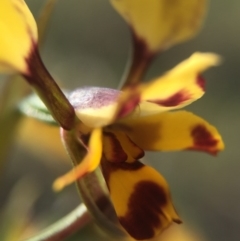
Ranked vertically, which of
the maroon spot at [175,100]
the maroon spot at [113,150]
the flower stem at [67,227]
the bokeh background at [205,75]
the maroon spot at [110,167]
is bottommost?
the bokeh background at [205,75]

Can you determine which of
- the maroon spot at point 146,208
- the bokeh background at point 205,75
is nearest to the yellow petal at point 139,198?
the maroon spot at point 146,208

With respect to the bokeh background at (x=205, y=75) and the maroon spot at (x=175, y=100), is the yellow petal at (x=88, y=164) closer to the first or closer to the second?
the maroon spot at (x=175, y=100)

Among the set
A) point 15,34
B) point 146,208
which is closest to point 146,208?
point 146,208

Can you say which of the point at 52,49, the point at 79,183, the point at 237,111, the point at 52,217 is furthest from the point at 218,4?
the point at 79,183

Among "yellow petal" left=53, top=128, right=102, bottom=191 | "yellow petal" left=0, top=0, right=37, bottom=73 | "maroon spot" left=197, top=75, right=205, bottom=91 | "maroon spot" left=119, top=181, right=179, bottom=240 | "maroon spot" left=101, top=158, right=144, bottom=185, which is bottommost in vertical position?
"maroon spot" left=119, top=181, right=179, bottom=240

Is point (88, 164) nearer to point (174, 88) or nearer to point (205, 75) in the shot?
point (174, 88)

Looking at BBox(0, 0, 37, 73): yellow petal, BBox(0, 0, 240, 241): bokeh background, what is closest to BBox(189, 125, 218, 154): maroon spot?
BBox(0, 0, 37, 73): yellow petal

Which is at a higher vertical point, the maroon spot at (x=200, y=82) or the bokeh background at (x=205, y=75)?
the maroon spot at (x=200, y=82)

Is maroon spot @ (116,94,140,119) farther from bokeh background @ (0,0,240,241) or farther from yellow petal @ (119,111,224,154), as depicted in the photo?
bokeh background @ (0,0,240,241)
